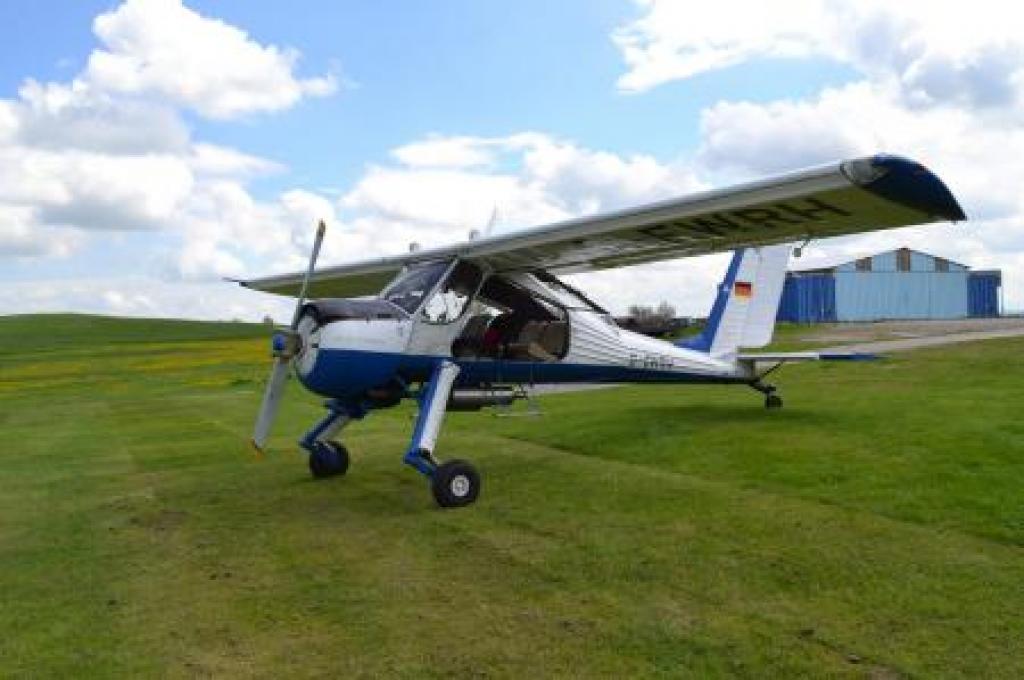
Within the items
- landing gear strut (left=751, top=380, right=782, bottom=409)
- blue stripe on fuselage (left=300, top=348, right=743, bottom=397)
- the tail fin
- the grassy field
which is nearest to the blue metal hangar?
the tail fin

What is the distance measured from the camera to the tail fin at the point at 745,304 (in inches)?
554

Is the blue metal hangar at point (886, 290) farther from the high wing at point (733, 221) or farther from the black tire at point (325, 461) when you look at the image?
the black tire at point (325, 461)

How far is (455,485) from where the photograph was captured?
8.74 m

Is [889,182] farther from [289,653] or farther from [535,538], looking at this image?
[289,653]

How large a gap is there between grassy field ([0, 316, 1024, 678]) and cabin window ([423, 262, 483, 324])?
1.94 metres

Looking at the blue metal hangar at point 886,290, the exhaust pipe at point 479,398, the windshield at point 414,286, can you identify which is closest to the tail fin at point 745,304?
the exhaust pipe at point 479,398

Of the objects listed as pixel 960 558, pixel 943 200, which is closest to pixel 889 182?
pixel 943 200

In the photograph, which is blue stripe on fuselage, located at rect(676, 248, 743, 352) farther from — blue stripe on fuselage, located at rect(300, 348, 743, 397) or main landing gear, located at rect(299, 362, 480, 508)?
main landing gear, located at rect(299, 362, 480, 508)

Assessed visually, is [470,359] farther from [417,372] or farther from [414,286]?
[414,286]

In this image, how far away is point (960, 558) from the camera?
19.6ft

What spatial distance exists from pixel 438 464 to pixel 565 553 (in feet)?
8.22

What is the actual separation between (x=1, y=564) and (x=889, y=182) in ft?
25.3

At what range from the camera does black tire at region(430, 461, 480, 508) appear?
8664 mm

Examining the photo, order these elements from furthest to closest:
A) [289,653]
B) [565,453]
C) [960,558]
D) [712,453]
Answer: [565,453] < [712,453] < [960,558] < [289,653]
